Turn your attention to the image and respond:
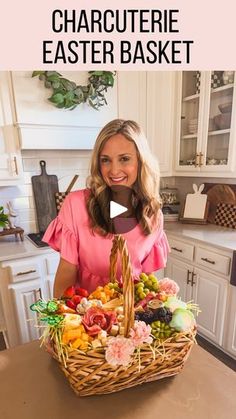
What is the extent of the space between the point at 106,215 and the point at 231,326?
1358 millimetres

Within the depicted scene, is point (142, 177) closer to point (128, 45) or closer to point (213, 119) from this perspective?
point (128, 45)

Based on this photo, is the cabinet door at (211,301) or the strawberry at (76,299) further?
the cabinet door at (211,301)

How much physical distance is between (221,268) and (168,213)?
86 centimetres

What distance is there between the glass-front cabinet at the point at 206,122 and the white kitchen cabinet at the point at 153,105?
0.09m

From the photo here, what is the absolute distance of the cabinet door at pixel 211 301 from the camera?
1761 millimetres

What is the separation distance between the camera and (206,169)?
2.16m

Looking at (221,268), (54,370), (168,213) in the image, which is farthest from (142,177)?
(168,213)

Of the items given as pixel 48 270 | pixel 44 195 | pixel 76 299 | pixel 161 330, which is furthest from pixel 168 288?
pixel 44 195

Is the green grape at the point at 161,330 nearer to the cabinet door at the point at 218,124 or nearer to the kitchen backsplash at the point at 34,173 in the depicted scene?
the cabinet door at the point at 218,124

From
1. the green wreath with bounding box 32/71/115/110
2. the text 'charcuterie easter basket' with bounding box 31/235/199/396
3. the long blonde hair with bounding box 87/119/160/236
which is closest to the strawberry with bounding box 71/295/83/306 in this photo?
the text 'charcuterie easter basket' with bounding box 31/235/199/396

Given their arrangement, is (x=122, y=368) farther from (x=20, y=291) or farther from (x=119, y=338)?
(x=20, y=291)

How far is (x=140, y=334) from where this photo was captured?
0.52 m

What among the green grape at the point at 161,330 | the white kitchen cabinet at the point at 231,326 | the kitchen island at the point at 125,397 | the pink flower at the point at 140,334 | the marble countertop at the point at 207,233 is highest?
the pink flower at the point at 140,334

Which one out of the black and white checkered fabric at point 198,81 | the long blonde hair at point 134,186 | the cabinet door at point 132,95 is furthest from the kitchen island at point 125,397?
the black and white checkered fabric at point 198,81
